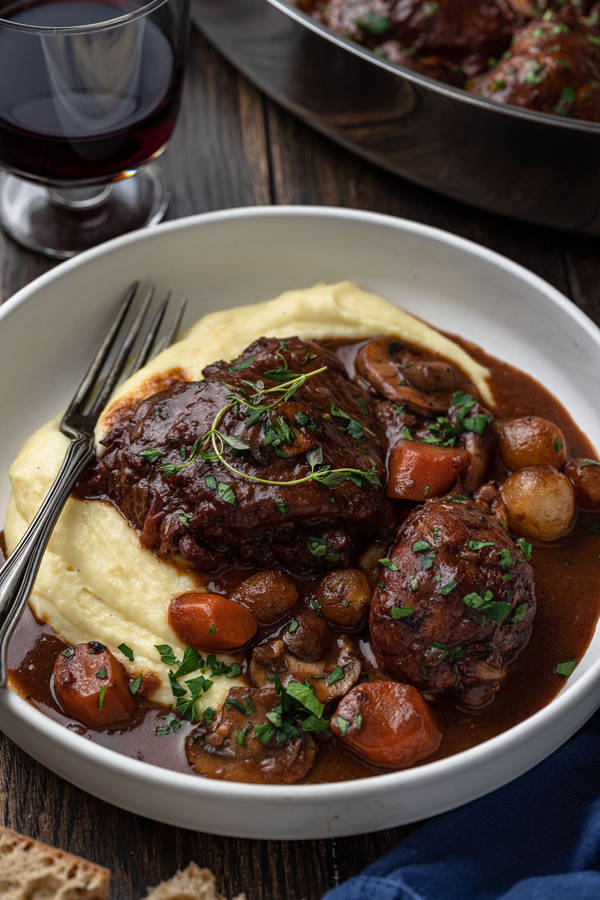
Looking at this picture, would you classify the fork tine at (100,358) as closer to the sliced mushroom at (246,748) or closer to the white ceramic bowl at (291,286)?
the white ceramic bowl at (291,286)

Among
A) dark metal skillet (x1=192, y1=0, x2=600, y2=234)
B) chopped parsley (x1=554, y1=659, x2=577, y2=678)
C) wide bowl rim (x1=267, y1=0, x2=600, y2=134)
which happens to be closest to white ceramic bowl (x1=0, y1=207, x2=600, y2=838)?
chopped parsley (x1=554, y1=659, x2=577, y2=678)

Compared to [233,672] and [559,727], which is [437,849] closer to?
Result: [559,727]

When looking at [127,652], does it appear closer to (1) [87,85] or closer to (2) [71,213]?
(1) [87,85]

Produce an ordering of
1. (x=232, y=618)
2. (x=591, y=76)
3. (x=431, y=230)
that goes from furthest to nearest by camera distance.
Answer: (x=591, y=76)
(x=431, y=230)
(x=232, y=618)

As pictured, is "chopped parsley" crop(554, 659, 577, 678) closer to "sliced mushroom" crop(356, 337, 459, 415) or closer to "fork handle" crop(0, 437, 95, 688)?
"sliced mushroom" crop(356, 337, 459, 415)

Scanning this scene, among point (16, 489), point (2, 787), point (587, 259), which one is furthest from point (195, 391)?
point (587, 259)

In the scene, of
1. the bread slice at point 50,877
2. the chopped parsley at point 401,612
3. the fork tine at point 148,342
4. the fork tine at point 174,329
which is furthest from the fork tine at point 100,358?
the bread slice at point 50,877
